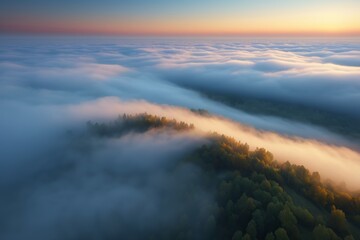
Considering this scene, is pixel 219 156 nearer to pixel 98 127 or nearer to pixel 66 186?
pixel 66 186

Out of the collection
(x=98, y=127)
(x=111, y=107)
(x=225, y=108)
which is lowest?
(x=225, y=108)

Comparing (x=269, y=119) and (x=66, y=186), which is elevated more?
(x=66, y=186)

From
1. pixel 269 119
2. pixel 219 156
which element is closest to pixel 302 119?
pixel 269 119

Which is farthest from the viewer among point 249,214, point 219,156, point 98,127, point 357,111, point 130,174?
point 357,111

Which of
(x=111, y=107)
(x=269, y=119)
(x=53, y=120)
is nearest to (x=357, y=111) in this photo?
(x=269, y=119)

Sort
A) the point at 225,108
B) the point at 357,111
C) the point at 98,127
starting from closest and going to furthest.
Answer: the point at 98,127, the point at 357,111, the point at 225,108

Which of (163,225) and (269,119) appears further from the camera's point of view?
(269,119)
